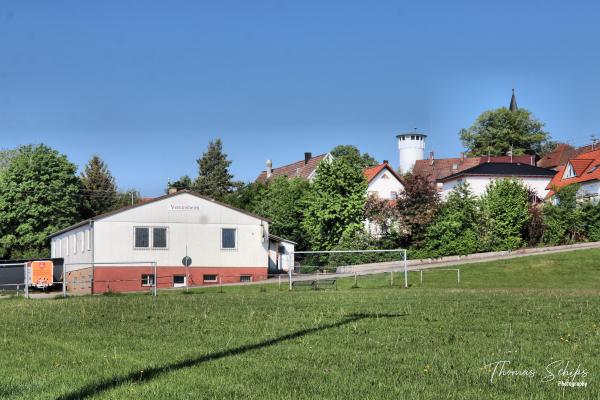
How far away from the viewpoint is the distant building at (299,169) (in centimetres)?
9541

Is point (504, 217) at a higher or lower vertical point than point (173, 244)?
higher

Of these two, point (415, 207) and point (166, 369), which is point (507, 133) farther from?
point (166, 369)

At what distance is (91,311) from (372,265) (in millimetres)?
35212

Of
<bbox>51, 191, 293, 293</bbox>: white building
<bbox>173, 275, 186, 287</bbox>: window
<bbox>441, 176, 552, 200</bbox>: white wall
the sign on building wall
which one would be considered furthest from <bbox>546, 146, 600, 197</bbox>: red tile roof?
the sign on building wall

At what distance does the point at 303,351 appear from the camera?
12.0 meters

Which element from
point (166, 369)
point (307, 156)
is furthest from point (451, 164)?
point (166, 369)

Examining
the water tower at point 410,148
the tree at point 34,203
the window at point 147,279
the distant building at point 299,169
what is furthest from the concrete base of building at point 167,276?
the water tower at point 410,148

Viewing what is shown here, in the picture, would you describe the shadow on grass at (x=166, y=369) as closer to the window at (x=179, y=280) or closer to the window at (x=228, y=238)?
the window at (x=179, y=280)

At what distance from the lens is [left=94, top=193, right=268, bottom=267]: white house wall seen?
56.3 metres

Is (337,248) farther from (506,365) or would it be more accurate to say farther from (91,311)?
(506,365)

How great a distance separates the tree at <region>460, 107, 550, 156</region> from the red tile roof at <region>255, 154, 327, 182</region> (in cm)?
3322

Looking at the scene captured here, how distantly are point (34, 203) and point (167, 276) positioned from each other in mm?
26531

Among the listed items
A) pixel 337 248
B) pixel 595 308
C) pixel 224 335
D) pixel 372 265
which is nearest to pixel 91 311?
pixel 224 335

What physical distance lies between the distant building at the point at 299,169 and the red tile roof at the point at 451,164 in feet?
56.0
